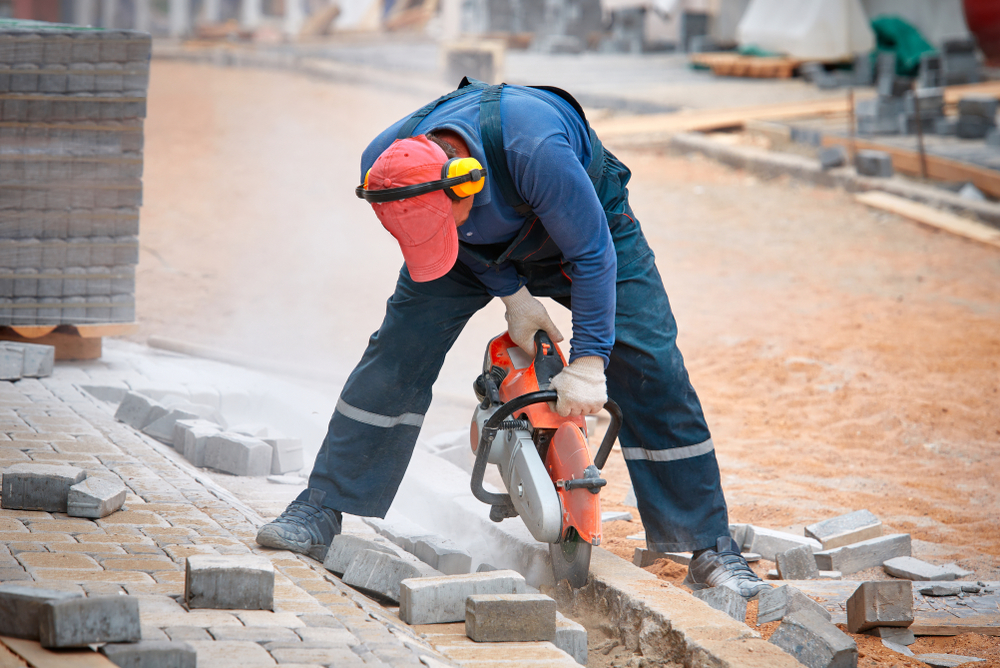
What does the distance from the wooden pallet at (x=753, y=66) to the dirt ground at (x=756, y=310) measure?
6.92 m

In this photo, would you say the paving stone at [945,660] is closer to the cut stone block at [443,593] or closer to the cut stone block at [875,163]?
the cut stone block at [443,593]

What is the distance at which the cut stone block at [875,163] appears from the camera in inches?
460

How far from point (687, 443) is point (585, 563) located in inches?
22.1

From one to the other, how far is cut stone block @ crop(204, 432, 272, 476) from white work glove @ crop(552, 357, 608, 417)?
68.9 inches

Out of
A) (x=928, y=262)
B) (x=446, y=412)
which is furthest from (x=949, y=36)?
(x=446, y=412)

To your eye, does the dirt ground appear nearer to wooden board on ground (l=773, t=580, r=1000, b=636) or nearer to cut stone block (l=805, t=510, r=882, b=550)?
wooden board on ground (l=773, t=580, r=1000, b=636)

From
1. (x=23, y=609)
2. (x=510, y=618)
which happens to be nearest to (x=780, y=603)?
(x=510, y=618)

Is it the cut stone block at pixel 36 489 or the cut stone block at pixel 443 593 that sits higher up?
the cut stone block at pixel 36 489

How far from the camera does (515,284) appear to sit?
10.7 ft

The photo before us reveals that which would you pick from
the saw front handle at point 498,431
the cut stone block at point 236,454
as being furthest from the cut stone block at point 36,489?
the saw front handle at point 498,431

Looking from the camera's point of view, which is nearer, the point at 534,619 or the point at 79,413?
the point at 534,619

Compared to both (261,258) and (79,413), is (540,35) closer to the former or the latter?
(261,258)

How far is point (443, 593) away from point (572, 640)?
0.41 meters

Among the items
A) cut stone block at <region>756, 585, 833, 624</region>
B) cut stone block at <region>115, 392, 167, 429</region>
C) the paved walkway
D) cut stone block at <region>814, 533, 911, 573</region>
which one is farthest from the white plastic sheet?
cut stone block at <region>756, 585, 833, 624</region>
